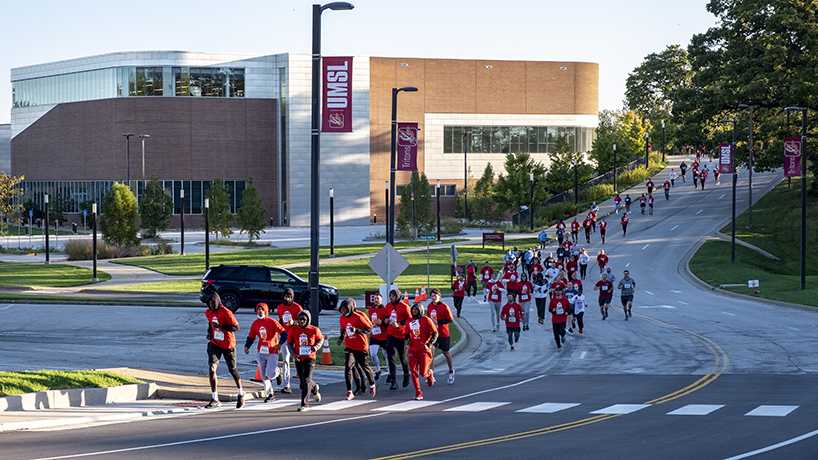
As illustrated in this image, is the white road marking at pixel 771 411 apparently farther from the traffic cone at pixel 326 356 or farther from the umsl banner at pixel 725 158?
the umsl banner at pixel 725 158

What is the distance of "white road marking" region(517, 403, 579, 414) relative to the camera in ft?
42.8

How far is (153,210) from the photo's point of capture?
195ft

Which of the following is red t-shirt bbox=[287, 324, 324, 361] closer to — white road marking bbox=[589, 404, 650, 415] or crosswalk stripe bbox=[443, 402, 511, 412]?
crosswalk stripe bbox=[443, 402, 511, 412]

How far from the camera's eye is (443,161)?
87.4m

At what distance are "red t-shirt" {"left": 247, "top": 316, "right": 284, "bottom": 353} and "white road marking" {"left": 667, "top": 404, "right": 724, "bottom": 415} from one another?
646 centimetres

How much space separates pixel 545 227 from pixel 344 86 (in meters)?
42.1

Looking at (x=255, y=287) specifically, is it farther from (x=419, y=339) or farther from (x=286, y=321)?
(x=419, y=339)

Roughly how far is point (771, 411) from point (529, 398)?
3.81m

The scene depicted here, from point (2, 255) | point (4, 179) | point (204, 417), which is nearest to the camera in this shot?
point (204, 417)

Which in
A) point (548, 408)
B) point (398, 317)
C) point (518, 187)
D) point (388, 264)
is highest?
point (518, 187)

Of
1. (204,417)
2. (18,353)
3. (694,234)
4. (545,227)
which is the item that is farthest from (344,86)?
(545,227)

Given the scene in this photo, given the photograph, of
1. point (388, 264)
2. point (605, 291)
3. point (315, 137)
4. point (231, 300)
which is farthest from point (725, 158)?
point (315, 137)

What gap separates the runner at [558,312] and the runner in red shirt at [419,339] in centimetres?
599

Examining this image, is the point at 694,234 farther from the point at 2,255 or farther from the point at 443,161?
the point at 2,255
